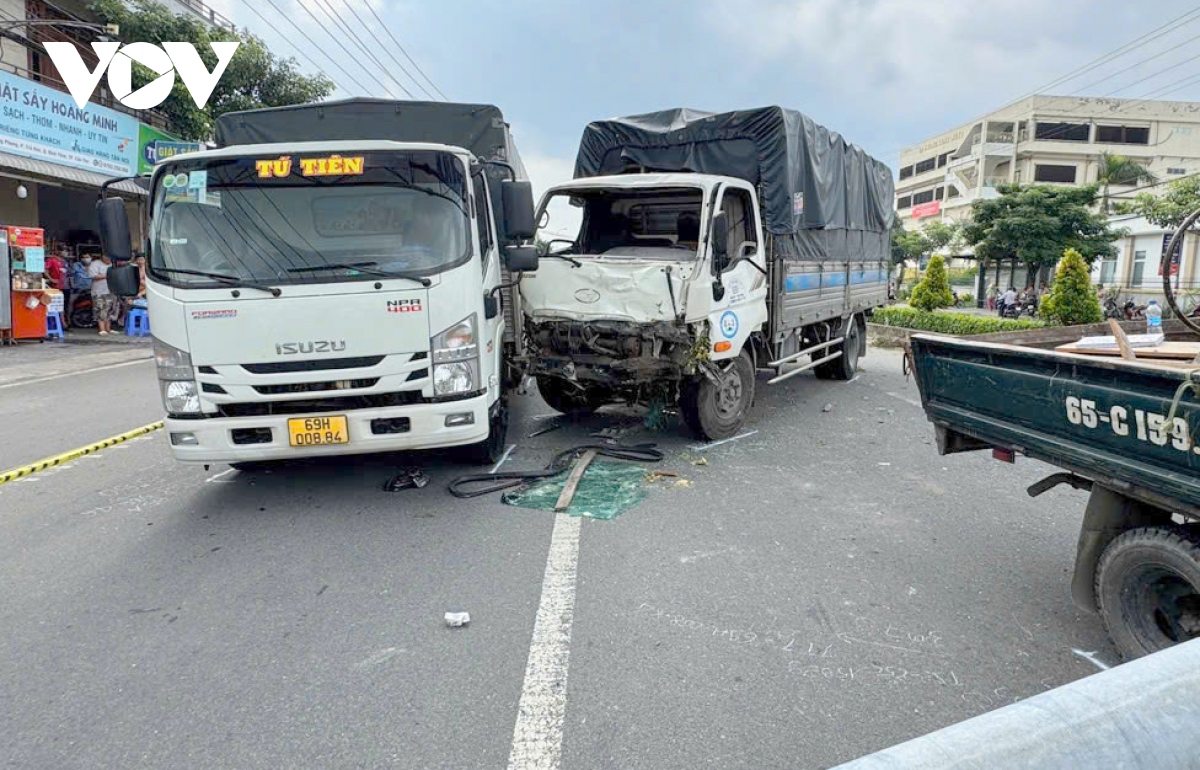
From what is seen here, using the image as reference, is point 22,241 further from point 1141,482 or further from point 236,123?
point 1141,482

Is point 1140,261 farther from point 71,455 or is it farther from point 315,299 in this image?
point 71,455

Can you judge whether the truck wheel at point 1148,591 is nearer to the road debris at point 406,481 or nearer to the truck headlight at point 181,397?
the road debris at point 406,481

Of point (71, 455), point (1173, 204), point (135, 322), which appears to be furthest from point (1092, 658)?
point (1173, 204)

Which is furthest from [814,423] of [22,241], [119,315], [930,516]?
[119,315]

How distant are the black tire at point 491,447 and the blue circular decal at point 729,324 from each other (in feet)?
6.60

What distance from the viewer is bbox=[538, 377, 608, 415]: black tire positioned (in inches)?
279

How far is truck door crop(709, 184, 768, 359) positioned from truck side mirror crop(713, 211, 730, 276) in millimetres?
40

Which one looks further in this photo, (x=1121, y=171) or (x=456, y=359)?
(x=1121, y=171)

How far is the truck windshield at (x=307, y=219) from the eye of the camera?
463cm

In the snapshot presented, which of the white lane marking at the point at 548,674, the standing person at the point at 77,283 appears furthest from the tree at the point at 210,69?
the white lane marking at the point at 548,674

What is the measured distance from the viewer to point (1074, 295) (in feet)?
44.6

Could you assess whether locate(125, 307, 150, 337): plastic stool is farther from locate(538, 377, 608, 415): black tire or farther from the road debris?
the road debris

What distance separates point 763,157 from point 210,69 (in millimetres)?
16316
